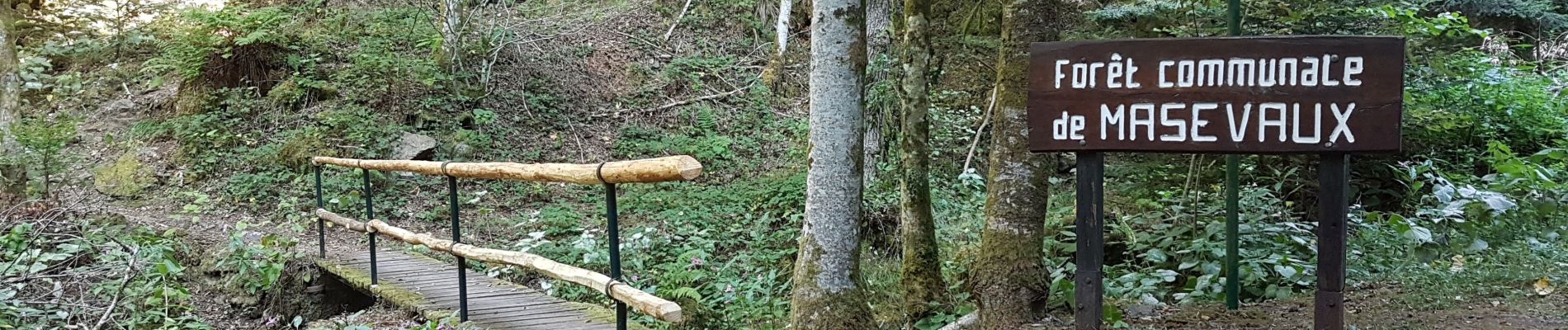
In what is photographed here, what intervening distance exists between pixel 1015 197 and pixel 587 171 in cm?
195

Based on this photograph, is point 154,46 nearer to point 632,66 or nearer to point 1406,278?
point 632,66

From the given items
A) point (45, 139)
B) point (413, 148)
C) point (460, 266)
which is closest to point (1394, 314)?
point (460, 266)

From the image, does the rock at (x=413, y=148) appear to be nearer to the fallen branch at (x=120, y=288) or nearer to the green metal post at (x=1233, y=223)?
the fallen branch at (x=120, y=288)

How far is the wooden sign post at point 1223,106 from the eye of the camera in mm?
2945

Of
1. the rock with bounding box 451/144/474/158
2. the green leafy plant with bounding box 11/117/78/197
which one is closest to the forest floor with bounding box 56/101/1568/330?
the green leafy plant with bounding box 11/117/78/197

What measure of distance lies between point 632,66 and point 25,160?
7.59 m

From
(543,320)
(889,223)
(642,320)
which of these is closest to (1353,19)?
(889,223)

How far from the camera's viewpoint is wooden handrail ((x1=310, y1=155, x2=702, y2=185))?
3.34 m

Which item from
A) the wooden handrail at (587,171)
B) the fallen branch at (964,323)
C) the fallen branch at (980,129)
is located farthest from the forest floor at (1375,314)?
the fallen branch at (980,129)

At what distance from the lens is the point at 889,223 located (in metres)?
7.88

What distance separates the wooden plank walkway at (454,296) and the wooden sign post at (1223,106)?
250 centimetres

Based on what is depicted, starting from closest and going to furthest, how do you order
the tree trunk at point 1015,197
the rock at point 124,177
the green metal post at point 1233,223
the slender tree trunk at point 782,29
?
1. the tree trunk at point 1015,197
2. the green metal post at point 1233,223
3. the rock at point 124,177
4. the slender tree trunk at point 782,29

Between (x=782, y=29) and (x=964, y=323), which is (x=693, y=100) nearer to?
(x=782, y=29)

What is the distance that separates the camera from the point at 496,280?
6137 millimetres
